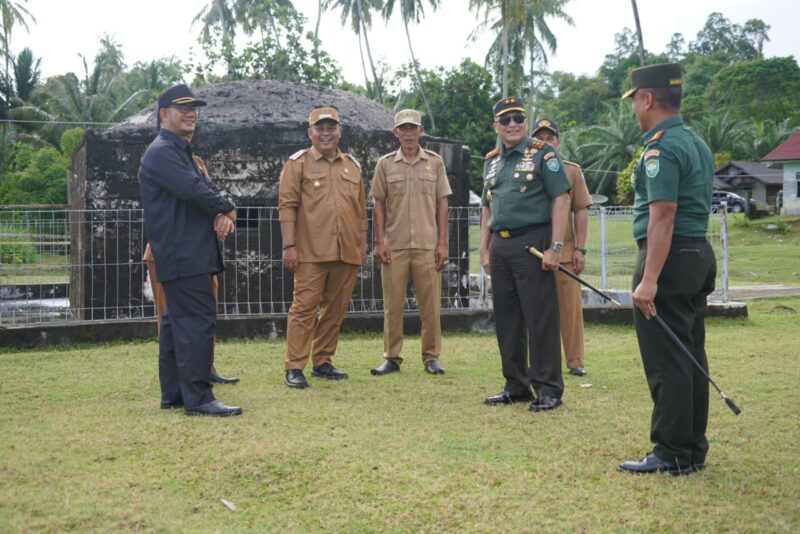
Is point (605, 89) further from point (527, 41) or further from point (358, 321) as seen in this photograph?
point (358, 321)

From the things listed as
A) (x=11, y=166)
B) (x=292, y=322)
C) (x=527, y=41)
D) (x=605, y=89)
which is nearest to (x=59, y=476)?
(x=292, y=322)

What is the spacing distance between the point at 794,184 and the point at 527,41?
552 inches

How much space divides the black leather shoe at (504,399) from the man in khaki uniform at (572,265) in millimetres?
1115

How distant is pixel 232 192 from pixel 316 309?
10.5 feet

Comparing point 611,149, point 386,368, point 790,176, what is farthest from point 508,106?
point 611,149

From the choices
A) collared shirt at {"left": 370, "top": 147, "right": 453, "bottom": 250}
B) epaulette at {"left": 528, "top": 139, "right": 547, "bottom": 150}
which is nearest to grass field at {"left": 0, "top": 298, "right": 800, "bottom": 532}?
collared shirt at {"left": 370, "top": 147, "right": 453, "bottom": 250}

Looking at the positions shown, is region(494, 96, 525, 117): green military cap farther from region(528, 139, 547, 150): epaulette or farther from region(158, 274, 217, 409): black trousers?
region(158, 274, 217, 409): black trousers

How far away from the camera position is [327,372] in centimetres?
614

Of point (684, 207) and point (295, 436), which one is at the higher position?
point (684, 207)

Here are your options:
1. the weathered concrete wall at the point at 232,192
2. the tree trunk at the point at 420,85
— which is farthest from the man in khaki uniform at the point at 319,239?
the tree trunk at the point at 420,85

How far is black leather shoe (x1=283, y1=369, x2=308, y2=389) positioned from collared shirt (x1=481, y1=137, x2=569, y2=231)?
166cm

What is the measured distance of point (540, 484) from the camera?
3572 millimetres

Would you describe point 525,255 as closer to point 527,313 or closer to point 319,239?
point 527,313

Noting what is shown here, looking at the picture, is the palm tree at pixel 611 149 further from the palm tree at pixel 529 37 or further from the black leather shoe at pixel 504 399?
the black leather shoe at pixel 504 399
